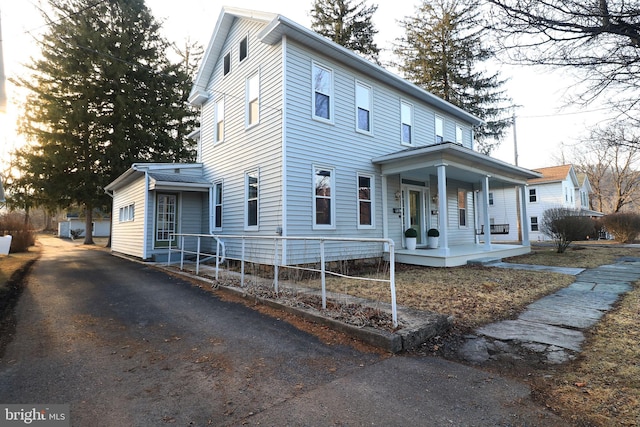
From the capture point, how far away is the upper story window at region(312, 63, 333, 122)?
9.08m

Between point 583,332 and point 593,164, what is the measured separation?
41280 mm

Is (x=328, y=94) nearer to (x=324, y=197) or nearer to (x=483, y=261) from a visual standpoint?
(x=324, y=197)

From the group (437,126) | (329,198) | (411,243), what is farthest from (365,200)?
(437,126)

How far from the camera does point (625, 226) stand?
17.3 meters

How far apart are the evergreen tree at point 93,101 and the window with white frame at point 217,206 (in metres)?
11.0

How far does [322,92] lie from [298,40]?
4.78 ft

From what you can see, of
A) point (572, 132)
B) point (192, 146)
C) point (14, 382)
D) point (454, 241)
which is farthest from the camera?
point (192, 146)

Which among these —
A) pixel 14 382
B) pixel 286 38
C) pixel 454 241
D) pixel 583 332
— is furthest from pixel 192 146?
pixel 583 332

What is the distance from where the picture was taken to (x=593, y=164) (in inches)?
1377

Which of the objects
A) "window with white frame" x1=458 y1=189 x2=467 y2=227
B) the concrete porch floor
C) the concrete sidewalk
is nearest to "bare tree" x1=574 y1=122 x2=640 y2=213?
"window with white frame" x1=458 y1=189 x2=467 y2=227

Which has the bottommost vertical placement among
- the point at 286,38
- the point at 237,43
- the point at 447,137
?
the point at 447,137

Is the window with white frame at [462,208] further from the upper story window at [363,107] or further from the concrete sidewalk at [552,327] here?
the concrete sidewalk at [552,327]

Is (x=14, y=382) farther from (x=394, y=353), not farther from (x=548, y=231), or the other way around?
(x=548, y=231)
